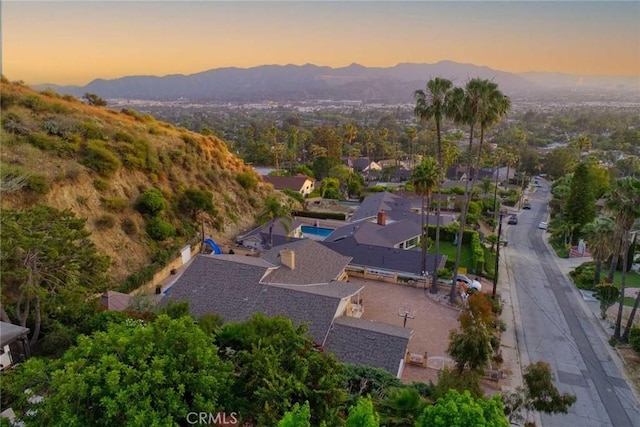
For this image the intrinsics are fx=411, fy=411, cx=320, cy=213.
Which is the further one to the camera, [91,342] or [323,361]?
[323,361]

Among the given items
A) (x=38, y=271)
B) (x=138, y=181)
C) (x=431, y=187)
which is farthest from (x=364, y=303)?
(x=138, y=181)

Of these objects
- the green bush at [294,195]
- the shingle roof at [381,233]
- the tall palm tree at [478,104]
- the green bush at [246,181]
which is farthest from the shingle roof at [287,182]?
the tall palm tree at [478,104]

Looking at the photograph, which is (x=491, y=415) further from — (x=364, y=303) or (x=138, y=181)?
(x=138, y=181)

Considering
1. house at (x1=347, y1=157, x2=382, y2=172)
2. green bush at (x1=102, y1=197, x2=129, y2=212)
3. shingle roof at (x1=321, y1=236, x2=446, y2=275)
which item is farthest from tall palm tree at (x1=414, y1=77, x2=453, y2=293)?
house at (x1=347, y1=157, x2=382, y2=172)

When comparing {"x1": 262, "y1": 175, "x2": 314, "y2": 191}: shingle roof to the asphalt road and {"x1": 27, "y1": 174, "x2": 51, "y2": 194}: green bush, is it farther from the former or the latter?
{"x1": 27, "y1": 174, "x2": 51, "y2": 194}: green bush

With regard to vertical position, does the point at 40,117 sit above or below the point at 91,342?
above

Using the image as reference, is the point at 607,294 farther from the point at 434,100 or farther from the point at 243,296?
the point at 243,296

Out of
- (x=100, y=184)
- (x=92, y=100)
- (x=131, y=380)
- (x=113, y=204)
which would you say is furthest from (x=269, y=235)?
(x=92, y=100)
